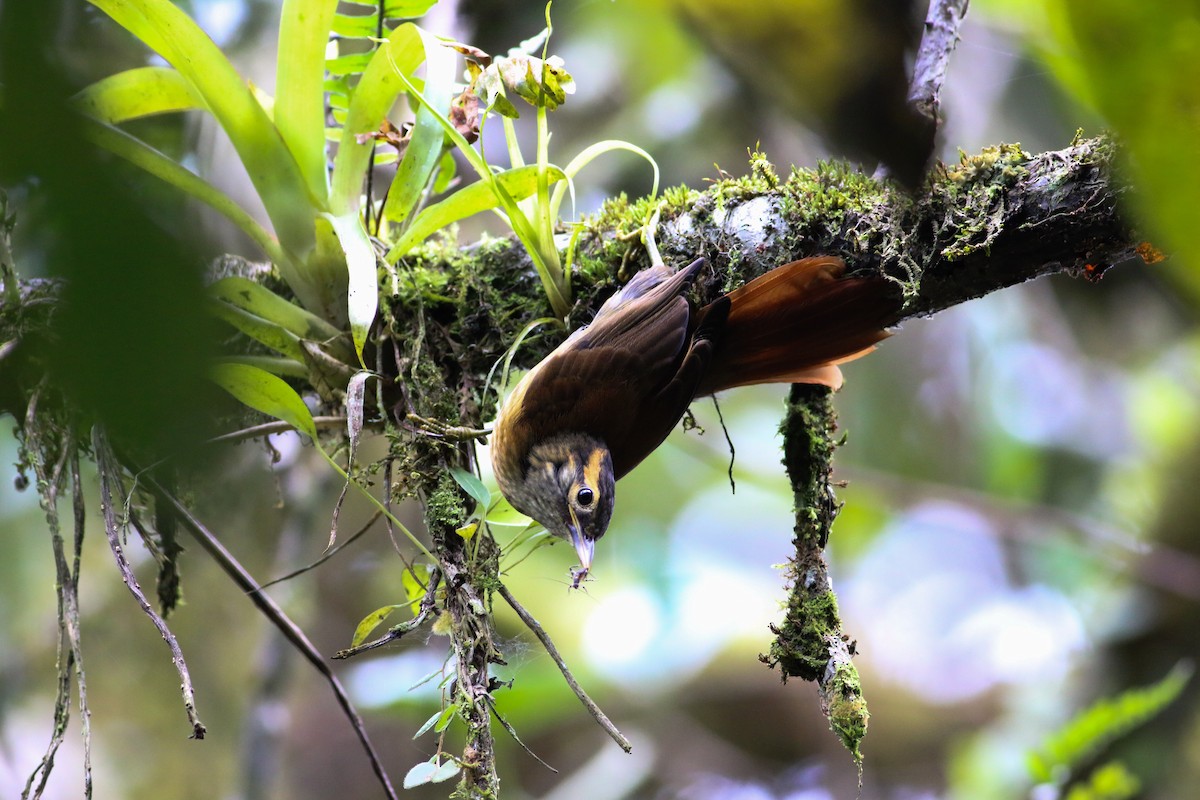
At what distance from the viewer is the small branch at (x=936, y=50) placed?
Result: 143 cm

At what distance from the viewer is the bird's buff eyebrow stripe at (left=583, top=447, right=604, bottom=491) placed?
1882 millimetres

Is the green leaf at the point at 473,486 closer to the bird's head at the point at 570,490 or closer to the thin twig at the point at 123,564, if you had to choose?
the bird's head at the point at 570,490

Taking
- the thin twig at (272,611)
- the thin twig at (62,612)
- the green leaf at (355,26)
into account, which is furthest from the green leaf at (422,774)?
the green leaf at (355,26)

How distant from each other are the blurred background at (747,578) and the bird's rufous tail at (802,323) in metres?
1.48

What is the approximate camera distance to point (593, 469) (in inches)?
75.2

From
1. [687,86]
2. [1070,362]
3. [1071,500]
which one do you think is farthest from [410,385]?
[1070,362]

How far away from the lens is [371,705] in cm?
377

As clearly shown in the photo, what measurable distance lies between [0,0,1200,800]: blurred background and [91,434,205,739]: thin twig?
171cm

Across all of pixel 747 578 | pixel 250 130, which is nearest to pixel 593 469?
pixel 250 130

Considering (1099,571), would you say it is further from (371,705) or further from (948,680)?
(371,705)

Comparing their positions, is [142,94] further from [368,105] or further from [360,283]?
[360,283]

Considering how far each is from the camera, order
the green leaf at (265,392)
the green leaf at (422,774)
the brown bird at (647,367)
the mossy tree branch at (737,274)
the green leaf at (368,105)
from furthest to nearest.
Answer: the green leaf at (368,105)
the brown bird at (647,367)
the green leaf at (265,392)
the mossy tree branch at (737,274)
the green leaf at (422,774)

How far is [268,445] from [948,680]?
4471mm

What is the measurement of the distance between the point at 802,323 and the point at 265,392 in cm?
106
